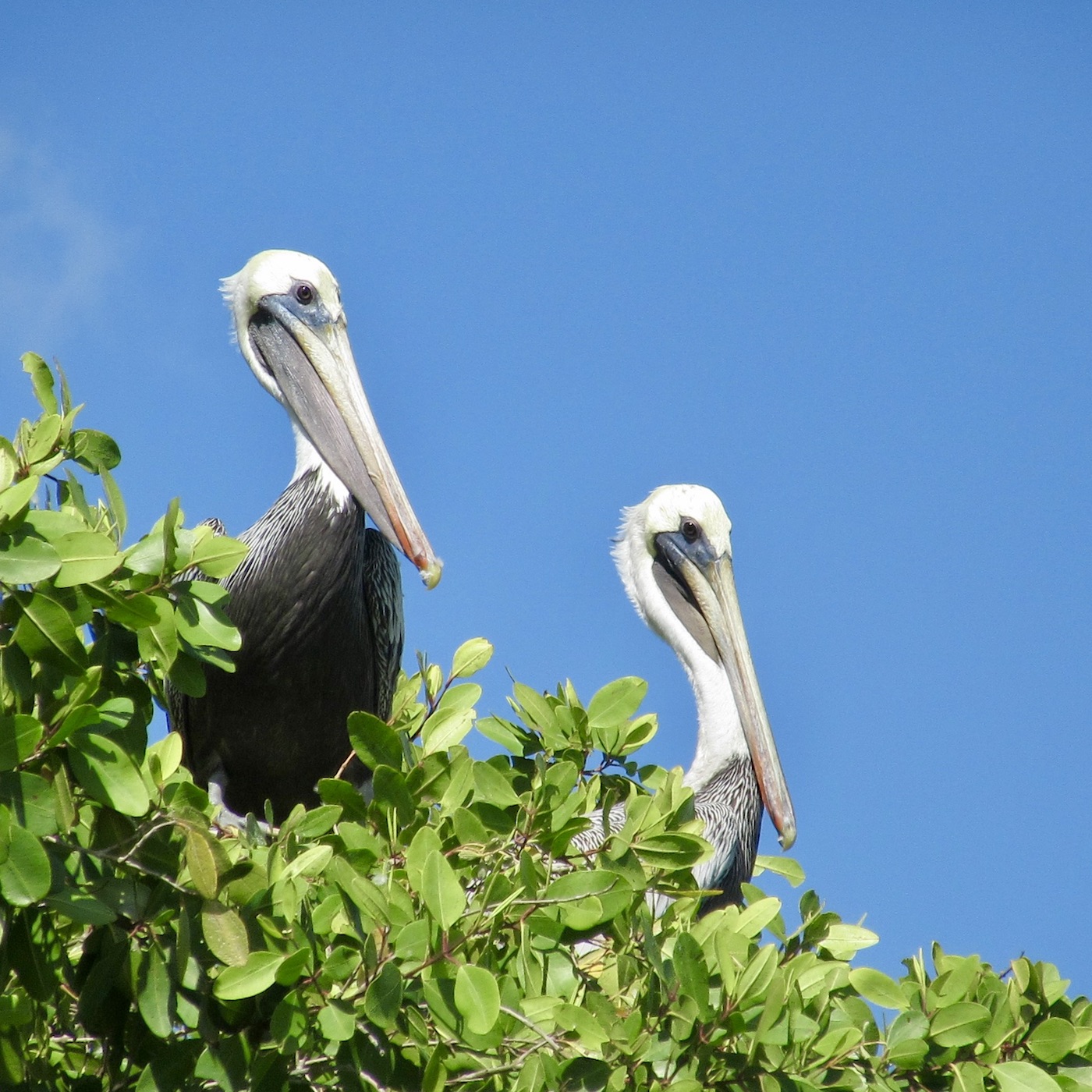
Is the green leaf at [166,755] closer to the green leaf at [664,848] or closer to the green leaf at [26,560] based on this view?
the green leaf at [26,560]

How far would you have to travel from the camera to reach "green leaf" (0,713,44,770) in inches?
93.3

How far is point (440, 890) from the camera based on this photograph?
8.67ft

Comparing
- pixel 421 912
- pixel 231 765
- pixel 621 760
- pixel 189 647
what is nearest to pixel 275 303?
pixel 231 765

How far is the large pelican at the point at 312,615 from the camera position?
4.83m

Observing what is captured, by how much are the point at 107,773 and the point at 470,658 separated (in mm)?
2087

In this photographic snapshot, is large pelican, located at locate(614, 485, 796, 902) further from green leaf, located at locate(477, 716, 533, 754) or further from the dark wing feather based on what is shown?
green leaf, located at locate(477, 716, 533, 754)

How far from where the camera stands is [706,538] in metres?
7.52

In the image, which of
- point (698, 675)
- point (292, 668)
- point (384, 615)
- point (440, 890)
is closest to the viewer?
point (440, 890)

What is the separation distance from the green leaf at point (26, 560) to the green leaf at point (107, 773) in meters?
0.30

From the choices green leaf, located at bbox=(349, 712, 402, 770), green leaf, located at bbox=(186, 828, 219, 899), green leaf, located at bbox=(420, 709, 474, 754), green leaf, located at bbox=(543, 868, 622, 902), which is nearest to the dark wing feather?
green leaf, located at bbox=(420, 709, 474, 754)

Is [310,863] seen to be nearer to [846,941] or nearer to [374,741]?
[374,741]

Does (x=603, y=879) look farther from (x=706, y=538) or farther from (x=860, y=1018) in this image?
(x=706, y=538)

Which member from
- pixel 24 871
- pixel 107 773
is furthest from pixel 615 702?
pixel 24 871

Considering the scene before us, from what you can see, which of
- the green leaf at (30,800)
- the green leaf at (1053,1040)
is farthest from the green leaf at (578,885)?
the green leaf at (1053,1040)
